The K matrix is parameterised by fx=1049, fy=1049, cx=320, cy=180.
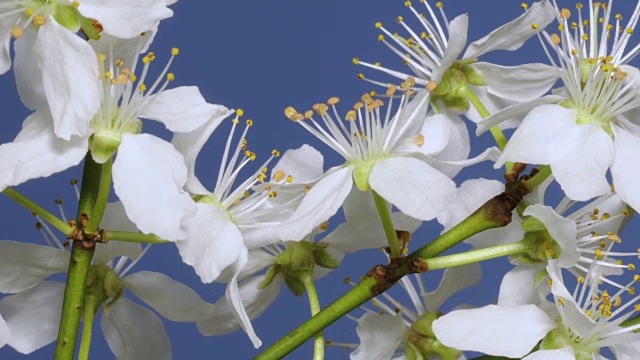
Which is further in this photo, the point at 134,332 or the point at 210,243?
the point at 134,332

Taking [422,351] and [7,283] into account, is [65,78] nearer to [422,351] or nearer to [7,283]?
[7,283]

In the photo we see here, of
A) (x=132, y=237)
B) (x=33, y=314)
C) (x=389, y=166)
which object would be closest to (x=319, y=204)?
(x=389, y=166)

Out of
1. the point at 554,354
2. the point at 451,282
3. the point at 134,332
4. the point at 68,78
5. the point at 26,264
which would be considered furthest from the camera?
the point at 451,282

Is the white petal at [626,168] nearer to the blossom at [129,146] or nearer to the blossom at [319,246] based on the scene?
the blossom at [319,246]

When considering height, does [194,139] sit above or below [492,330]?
above

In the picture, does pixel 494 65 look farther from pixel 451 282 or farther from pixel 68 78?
pixel 68 78

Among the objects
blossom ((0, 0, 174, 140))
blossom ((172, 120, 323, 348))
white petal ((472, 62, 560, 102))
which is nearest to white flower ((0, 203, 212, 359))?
blossom ((172, 120, 323, 348))

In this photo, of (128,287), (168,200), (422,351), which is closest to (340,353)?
(422,351)
